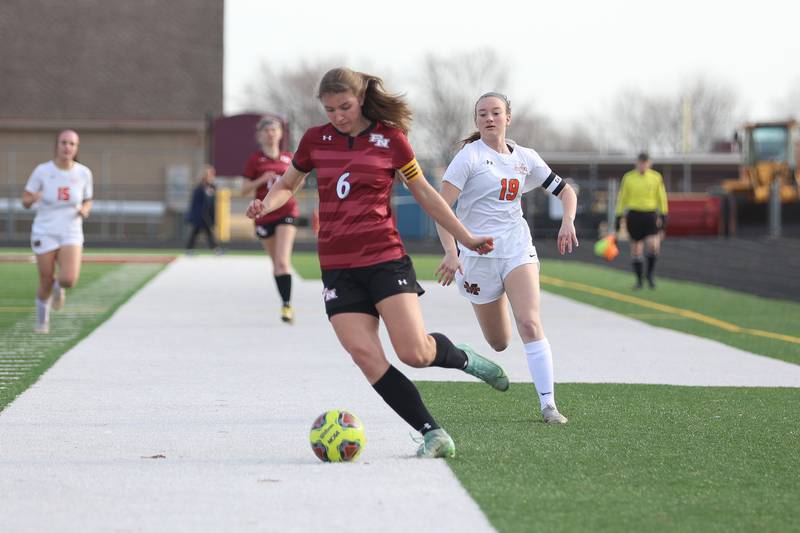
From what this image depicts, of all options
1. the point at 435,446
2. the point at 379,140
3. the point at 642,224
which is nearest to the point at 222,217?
the point at 642,224

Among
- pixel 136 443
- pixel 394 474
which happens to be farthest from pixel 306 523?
pixel 136 443

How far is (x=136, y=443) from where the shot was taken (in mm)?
7234

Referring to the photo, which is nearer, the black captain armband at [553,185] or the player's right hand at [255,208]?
the player's right hand at [255,208]

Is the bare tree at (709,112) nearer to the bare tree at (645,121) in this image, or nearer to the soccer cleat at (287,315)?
the bare tree at (645,121)

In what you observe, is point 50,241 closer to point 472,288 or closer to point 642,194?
point 472,288

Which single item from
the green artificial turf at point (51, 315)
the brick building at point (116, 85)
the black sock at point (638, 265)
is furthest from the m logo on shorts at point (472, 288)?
the brick building at point (116, 85)

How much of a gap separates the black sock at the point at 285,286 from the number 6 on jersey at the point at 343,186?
8.09 meters

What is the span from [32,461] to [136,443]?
2.24 ft

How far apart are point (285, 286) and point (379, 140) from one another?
26.8 ft

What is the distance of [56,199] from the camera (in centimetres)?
1324

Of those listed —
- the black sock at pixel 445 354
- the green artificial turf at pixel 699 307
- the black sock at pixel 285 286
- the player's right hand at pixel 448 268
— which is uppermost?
the player's right hand at pixel 448 268

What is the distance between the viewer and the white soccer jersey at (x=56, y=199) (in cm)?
1324

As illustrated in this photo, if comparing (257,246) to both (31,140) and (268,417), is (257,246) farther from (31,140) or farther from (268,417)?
(268,417)

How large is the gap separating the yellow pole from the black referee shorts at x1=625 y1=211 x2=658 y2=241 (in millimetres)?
27638
